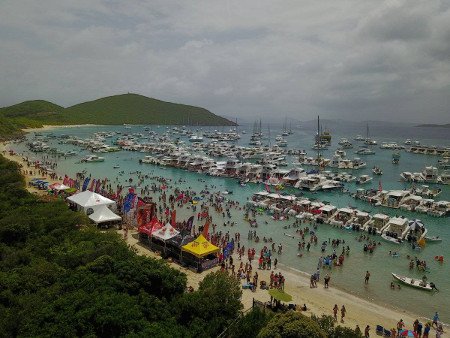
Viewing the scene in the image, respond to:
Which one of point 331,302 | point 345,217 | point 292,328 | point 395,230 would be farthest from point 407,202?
point 292,328

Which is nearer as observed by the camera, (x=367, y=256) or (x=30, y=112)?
(x=367, y=256)

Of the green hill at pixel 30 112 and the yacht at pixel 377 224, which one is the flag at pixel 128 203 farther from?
the green hill at pixel 30 112

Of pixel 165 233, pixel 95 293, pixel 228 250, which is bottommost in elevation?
pixel 228 250

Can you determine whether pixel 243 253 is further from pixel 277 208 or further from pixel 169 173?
pixel 169 173

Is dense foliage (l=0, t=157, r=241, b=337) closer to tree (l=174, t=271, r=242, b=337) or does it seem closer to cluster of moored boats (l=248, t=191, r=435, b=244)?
tree (l=174, t=271, r=242, b=337)

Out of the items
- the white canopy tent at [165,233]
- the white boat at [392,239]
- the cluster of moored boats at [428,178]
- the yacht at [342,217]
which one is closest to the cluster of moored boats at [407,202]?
the yacht at [342,217]

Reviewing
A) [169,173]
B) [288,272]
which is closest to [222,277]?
[288,272]

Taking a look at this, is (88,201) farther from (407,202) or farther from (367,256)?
(407,202)
